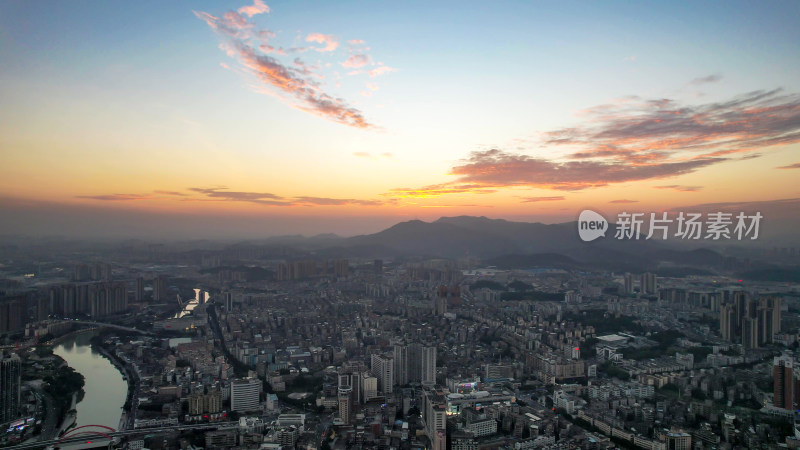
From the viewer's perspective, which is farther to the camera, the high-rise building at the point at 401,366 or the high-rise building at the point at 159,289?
the high-rise building at the point at 159,289

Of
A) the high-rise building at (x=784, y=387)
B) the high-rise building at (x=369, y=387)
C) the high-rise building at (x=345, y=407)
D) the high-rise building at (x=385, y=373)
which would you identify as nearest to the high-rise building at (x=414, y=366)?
the high-rise building at (x=385, y=373)

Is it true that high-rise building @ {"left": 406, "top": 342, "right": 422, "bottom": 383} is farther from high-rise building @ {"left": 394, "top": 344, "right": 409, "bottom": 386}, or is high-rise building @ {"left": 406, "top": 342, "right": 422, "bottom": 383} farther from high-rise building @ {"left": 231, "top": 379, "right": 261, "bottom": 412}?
high-rise building @ {"left": 231, "top": 379, "right": 261, "bottom": 412}

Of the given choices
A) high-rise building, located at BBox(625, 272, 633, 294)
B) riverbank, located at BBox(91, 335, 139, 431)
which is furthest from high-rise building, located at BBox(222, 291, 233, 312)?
high-rise building, located at BBox(625, 272, 633, 294)

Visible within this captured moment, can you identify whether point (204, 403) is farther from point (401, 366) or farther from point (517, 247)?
point (517, 247)

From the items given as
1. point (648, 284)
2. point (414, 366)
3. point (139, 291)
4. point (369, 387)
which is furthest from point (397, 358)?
point (648, 284)

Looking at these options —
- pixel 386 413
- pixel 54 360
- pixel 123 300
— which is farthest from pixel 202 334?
pixel 386 413

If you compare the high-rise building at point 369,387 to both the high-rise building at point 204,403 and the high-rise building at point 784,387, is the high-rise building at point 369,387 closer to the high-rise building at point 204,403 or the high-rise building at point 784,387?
the high-rise building at point 204,403
